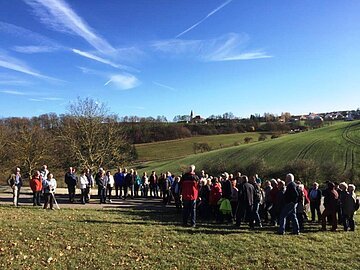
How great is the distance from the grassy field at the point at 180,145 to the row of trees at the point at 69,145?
3009 centimetres

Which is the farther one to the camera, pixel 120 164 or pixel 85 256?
pixel 120 164

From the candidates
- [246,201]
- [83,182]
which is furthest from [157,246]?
[83,182]

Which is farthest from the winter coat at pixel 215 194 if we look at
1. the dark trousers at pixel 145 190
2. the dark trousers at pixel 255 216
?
the dark trousers at pixel 145 190

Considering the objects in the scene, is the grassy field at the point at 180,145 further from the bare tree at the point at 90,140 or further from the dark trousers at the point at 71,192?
the dark trousers at the point at 71,192

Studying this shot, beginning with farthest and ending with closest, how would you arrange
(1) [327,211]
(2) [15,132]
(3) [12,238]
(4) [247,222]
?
(2) [15,132]
(4) [247,222]
(1) [327,211]
(3) [12,238]

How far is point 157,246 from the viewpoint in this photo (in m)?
9.87

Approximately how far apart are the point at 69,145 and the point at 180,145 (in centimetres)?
5006

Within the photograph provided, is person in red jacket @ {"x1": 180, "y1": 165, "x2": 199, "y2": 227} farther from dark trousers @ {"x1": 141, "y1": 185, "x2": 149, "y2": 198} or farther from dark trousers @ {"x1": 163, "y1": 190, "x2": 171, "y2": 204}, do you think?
dark trousers @ {"x1": 141, "y1": 185, "x2": 149, "y2": 198}

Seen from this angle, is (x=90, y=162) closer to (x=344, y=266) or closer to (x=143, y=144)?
(x=344, y=266)

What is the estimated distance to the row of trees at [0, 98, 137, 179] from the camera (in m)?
40.6

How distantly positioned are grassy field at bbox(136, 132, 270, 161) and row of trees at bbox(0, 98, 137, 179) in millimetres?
30092

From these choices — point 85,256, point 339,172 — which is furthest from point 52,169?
point 85,256

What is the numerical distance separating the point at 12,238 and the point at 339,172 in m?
40.2

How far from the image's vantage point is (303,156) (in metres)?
54.0
